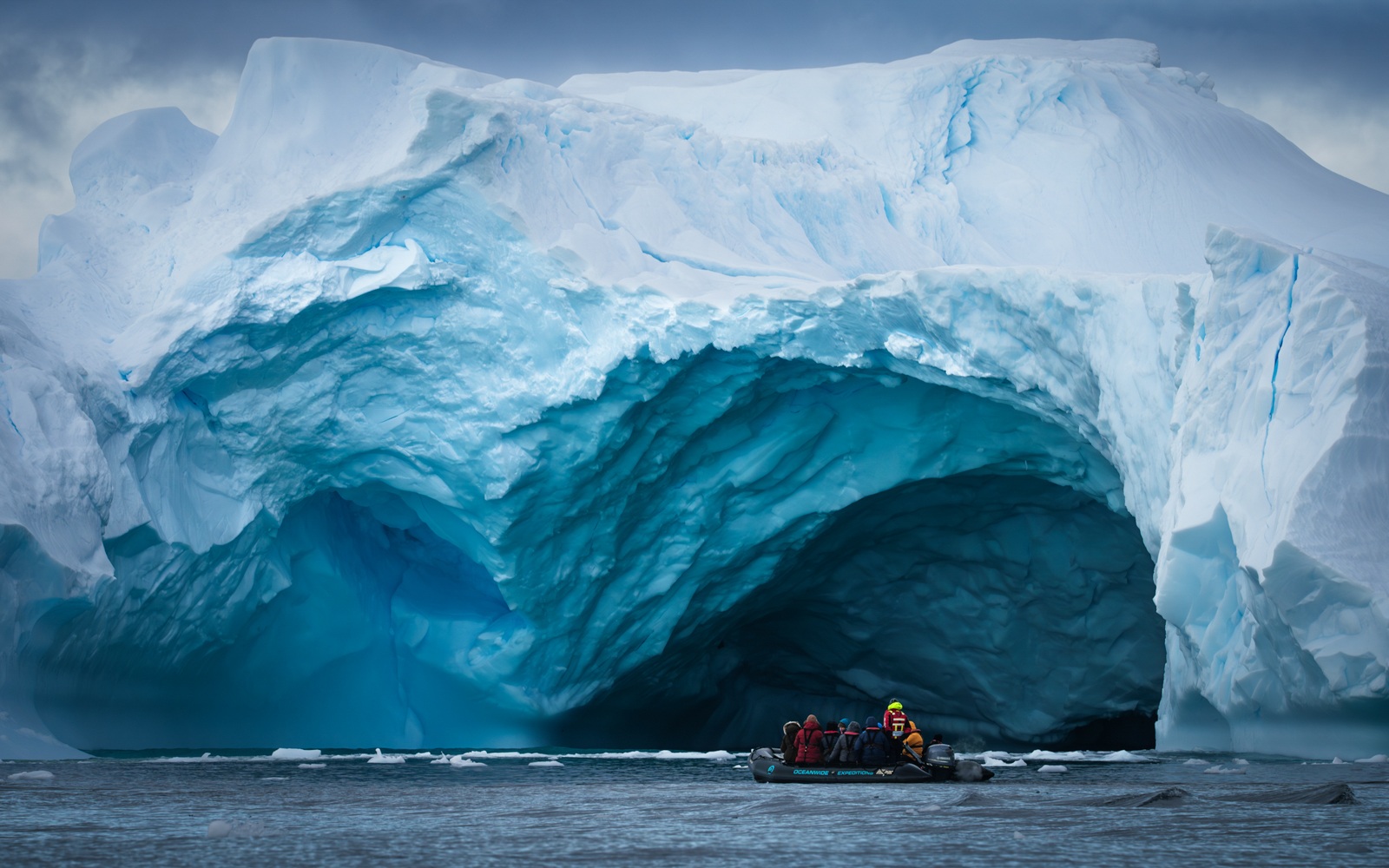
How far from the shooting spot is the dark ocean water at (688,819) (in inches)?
205

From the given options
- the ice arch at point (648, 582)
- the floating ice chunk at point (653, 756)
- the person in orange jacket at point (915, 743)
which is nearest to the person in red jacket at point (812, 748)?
the person in orange jacket at point (915, 743)

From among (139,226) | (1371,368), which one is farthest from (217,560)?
(1371,368)

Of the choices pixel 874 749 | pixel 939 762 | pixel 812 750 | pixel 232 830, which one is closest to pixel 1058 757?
pixel 939 762

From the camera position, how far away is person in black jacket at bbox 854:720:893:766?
10.7 meters

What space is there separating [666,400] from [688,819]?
861cm

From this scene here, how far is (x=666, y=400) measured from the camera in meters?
15.3

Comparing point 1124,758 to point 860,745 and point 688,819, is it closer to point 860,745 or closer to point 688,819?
Result: point 860,745

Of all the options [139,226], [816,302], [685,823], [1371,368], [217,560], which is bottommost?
[685,823]

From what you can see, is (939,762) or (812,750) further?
(812,750)

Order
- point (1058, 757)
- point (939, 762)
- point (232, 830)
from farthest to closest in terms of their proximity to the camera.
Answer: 1. point (1058, 757)
2. point (939, 762)
3. point (232, 830)

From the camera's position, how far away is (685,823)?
6.82 metres

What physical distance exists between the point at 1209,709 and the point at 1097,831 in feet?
27.3

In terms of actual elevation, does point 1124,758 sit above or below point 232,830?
above

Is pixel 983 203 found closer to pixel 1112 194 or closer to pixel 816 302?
pixel 1112 194
